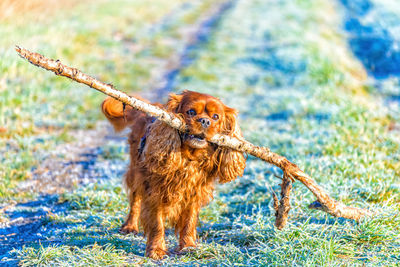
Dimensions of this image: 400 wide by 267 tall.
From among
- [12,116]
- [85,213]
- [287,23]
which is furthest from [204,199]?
[287,23]

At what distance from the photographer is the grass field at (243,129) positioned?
3.40 m

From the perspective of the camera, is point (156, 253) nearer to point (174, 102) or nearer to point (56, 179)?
point (174, 102)

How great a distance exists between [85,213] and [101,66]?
7058mm

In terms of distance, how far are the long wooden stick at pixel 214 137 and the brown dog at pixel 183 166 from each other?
0.36 feet

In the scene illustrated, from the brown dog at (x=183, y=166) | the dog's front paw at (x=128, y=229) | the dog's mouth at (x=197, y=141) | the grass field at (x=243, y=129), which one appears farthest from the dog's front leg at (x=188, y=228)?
the dog's mouth at (x=197, y=141)

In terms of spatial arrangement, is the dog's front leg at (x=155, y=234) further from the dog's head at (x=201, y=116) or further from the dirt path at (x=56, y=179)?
the dirt path at (x=56, y=179)

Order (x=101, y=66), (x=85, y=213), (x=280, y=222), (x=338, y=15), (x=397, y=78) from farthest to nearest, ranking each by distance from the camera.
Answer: (x=338, y=15) < (x=101, y=66) < (x=397, y=78) < (x=85, y=213) < (x=280, y=222)

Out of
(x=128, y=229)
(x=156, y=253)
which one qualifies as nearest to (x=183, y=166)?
(x=156, y=253)

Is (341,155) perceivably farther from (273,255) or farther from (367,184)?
(273,255)

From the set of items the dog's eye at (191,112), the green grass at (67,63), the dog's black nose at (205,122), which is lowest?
the dog's black nose at (205,122)

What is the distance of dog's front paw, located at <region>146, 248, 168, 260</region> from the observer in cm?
339

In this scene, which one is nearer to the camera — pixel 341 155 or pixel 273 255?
pixel 273 255

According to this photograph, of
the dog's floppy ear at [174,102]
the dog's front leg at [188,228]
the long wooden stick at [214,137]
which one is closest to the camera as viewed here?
the long wooden stick at [214,137]

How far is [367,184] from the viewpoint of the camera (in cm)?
451
